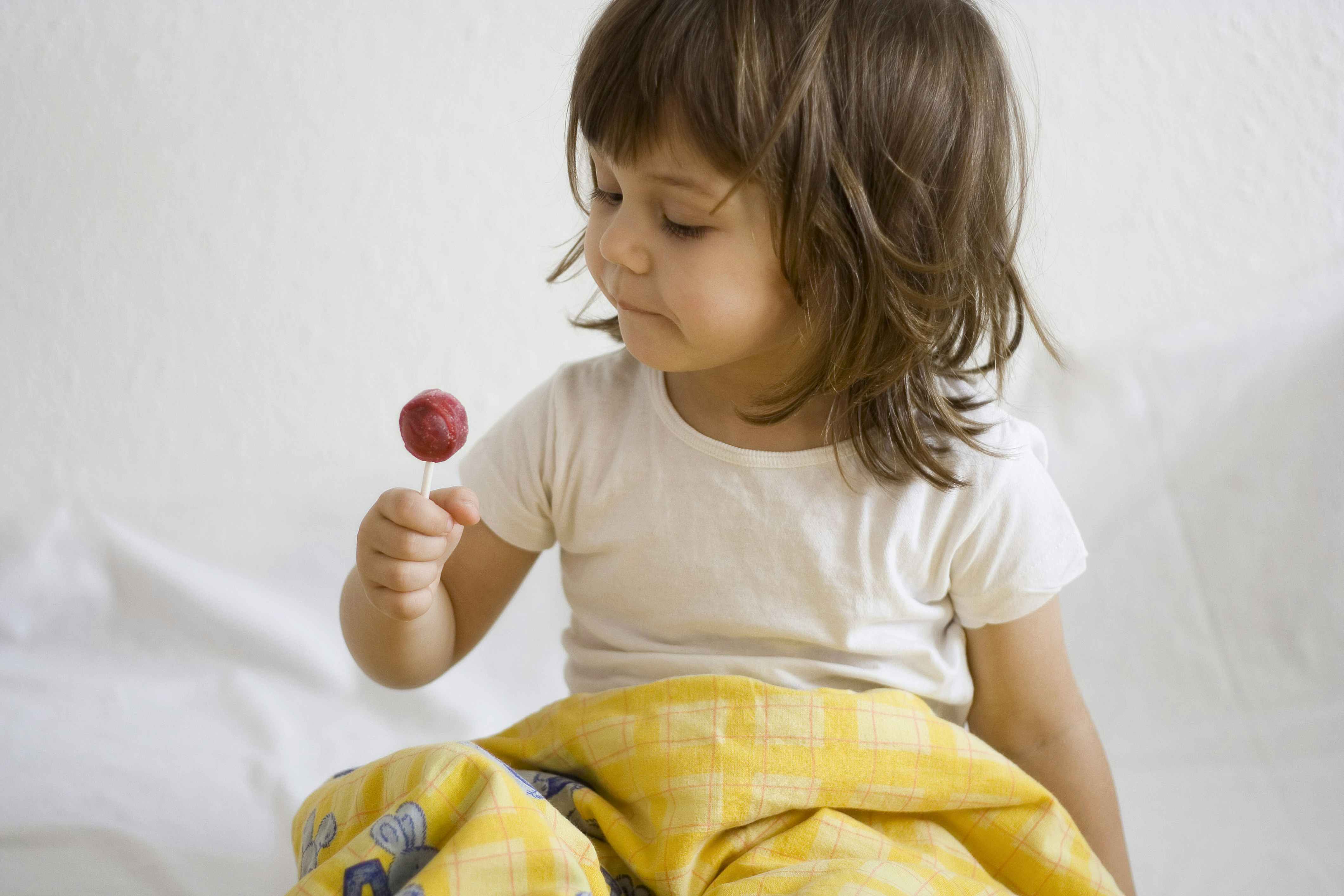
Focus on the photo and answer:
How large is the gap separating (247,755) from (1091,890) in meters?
0.72

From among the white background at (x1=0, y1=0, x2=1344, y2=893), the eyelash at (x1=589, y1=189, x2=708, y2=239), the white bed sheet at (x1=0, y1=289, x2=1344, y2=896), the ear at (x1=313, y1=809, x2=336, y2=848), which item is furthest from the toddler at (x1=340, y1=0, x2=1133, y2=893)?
the white background at (x1=0, y1=0, x2=1344, y2=893)

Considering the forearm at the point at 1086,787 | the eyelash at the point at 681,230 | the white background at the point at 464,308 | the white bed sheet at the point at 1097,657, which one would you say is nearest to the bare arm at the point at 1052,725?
the forearm at the point at 1086,787

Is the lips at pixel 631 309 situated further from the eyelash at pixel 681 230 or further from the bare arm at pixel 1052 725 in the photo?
the bare arm at pixel 1052 725

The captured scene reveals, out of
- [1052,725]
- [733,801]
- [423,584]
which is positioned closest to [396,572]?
[423,584]

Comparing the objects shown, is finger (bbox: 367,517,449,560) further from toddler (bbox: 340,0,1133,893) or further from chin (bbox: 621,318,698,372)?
chin (bbox: 621,318,698,372)

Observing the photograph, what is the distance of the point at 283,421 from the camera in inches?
52.8

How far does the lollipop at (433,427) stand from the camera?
2.36 ft

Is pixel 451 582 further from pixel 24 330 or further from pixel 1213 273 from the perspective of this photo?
pixel 1213 273

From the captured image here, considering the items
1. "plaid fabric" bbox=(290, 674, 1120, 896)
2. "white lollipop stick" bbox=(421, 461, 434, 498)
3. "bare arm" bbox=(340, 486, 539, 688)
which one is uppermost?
"white lollipop stick" bbox=(421, 461, 434, 498)

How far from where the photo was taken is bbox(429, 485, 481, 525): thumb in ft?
2.45

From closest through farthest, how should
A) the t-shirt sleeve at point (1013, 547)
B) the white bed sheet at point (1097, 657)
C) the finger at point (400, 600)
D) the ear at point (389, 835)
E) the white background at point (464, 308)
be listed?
the ear at point (389, 835) < the finger at point (400, 600) < the t-shirt sleeve at point (1013, 547) < the white bed sheet at point (1097, 657) < the white background at point (464, 308)

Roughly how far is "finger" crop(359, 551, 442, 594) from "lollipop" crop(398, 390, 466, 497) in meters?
0.05

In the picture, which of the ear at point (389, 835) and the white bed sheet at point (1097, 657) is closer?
the ear at point (389, 835)

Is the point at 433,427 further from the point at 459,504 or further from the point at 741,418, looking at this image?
the point at 741,418
